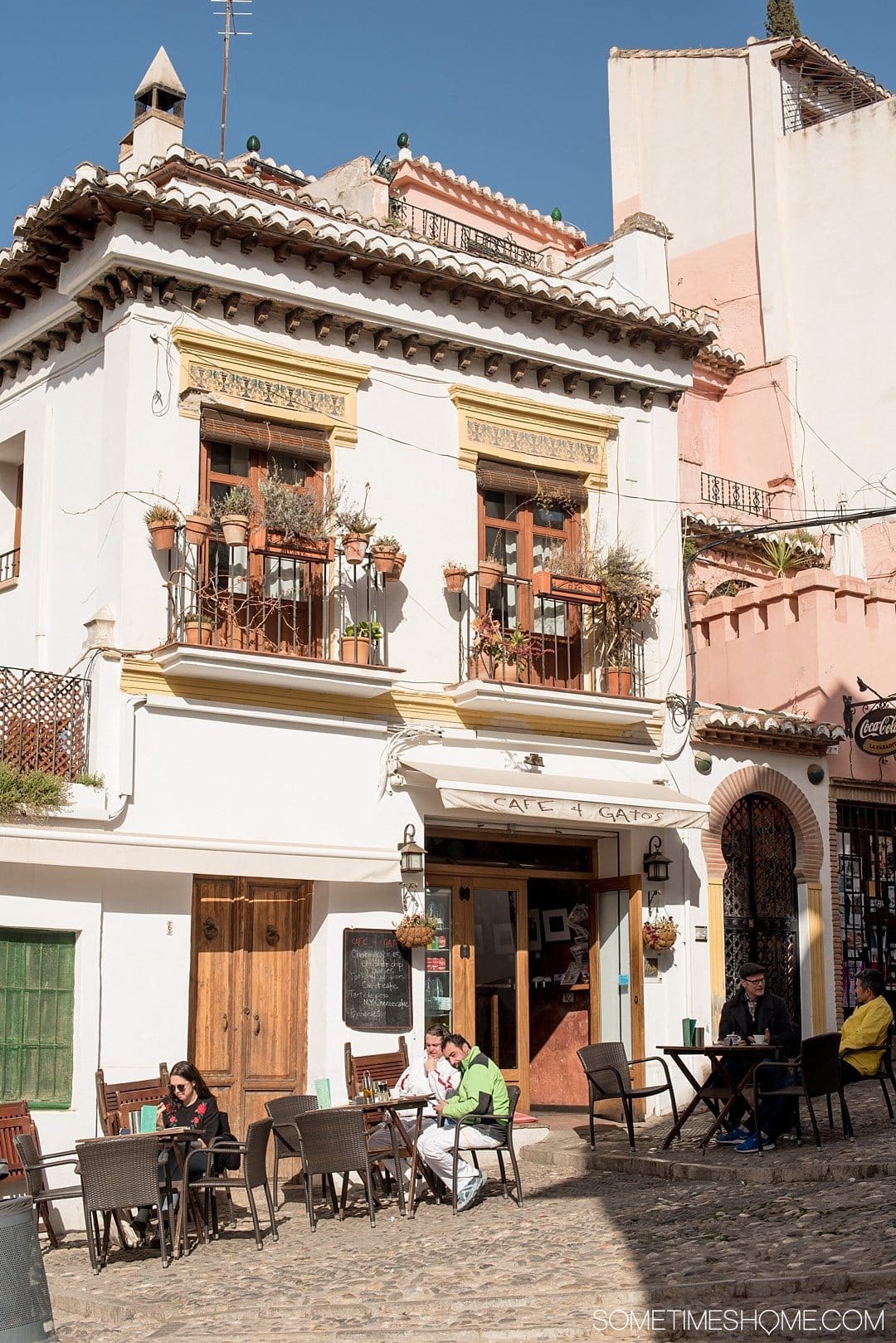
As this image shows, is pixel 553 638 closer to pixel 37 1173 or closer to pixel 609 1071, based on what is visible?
pixel 609 1071

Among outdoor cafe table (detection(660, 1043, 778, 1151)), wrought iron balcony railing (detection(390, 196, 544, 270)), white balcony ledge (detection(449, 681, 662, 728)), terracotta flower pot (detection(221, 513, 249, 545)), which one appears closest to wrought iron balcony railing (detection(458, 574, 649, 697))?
white balcony ledge (detection(449, 681, 662, 728))

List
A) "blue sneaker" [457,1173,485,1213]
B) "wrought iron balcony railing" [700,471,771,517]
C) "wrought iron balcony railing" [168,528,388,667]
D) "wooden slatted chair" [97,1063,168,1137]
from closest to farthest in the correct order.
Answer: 1. "blue sneaker" [457,1173,485,1213]
2. "wooden slatted chair" [97,1063,168,1137]
3. "wrought iron balcony railing" [168,528,388,667]
4. "wrought iron balcony railing" [700,471,771,517]

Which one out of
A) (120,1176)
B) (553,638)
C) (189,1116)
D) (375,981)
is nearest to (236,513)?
(553,638)

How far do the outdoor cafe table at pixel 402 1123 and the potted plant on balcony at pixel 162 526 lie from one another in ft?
15.2

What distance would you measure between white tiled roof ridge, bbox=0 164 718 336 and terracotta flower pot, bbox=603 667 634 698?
Answer: 11.4 ft

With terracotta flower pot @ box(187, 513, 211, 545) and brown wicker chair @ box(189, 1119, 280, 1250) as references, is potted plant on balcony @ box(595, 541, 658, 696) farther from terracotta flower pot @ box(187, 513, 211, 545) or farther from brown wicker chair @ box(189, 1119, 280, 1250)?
brown wicker chair @ box(189, 1119, 280, 1250)

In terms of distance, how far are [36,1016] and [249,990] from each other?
195cm

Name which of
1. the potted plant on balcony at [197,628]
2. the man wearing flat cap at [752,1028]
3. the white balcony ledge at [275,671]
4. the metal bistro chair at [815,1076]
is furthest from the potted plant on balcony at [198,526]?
the metal bistro chair at [815,1076]

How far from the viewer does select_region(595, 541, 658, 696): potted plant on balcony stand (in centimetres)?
1501

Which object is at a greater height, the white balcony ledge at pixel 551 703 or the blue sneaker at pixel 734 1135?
the white balcony ledge at pixel 551 703

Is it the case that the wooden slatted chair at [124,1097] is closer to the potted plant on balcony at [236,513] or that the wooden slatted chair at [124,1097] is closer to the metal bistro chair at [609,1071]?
the metal bistro chair at [609,1071]

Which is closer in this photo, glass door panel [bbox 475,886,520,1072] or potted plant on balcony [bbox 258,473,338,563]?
potted plant on balcony [bbox 258,473,338,563]

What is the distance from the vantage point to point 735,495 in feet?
76.9

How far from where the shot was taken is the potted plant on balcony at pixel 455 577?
14.4 metres
